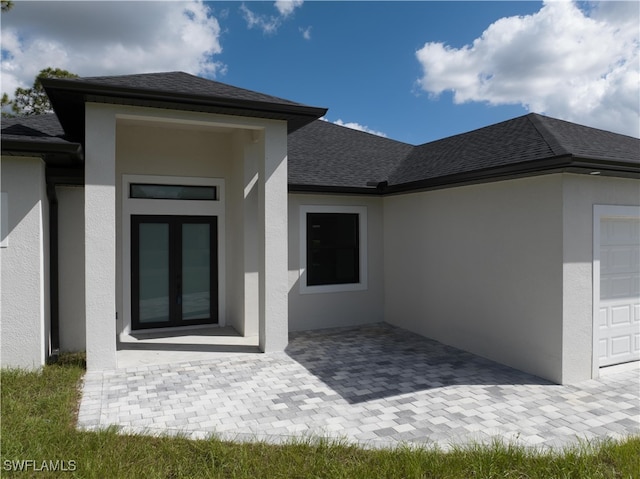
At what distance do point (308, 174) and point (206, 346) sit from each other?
187 inches

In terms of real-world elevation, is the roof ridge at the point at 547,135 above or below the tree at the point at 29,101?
below

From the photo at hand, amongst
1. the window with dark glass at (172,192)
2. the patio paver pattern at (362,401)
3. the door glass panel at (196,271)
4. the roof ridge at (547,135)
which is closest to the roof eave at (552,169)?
the roof ridge at (547,135)

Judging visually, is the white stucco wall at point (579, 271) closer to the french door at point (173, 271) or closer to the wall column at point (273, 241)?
the wall column at point (273, 241)

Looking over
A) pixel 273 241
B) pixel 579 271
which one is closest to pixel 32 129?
pixel 273 241

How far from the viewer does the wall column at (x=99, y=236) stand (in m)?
6.54

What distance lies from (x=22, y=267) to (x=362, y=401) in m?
5.69

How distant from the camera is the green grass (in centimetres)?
374

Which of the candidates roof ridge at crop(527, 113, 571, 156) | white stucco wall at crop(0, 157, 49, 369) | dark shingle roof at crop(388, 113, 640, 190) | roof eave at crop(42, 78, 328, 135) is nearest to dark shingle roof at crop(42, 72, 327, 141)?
Result: roof eave at crop(42, 78, 328, 135)

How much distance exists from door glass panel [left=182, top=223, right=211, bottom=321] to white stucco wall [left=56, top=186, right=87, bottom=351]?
85.0 inches

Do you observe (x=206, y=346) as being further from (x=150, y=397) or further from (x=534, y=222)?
(x=534, y=222)

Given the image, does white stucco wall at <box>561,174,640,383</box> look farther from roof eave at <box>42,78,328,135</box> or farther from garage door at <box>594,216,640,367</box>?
roof eave at <box>42,78,328,135</box>

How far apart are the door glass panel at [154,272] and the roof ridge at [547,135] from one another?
7.84 metres

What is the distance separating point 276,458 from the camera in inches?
157

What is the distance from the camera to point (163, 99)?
655 cm
